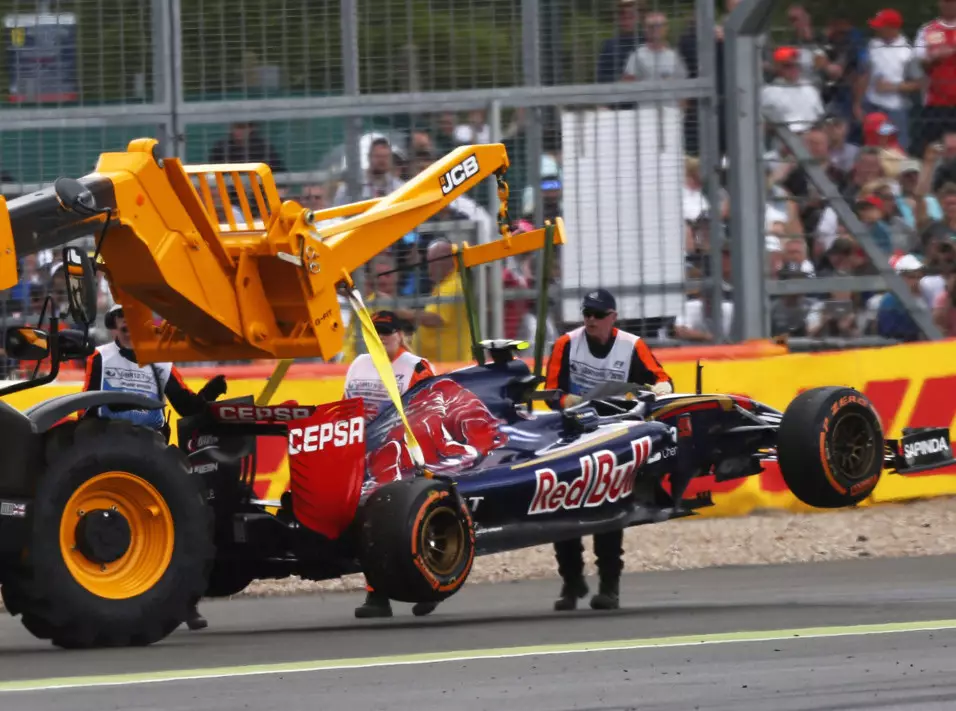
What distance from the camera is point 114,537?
930 cm

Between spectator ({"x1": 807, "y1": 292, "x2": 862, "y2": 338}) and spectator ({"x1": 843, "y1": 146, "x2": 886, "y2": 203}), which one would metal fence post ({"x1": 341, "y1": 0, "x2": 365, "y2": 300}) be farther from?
spectator ({"x1": 843, "y1": 146, "x2": 886, "y2": 203})

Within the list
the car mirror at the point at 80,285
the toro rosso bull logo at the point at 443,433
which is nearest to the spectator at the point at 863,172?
the toro rosso bull logo at the point at 443,433

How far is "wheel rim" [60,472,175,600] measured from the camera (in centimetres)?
926

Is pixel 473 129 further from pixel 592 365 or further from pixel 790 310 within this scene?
pixel 592 365

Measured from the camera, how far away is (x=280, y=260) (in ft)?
33.6

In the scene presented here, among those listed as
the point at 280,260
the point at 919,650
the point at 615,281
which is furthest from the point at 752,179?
the point at 919,650

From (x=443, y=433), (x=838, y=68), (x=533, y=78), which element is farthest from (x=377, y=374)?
(x=838, y=68)

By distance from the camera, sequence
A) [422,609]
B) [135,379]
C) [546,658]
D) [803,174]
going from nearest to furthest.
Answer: [546,658] → [422,609] → [135,379] → [803,174]

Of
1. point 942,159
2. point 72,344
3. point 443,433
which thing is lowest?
point 443,433

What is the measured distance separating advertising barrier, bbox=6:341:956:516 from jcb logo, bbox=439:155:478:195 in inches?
107

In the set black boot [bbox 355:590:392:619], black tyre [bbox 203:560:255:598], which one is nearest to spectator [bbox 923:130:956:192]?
black boot [bbox 355:590:392:619]

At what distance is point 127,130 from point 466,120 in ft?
7.15

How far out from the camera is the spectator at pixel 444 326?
14086 millimetres

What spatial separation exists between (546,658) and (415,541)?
62.8 inches
